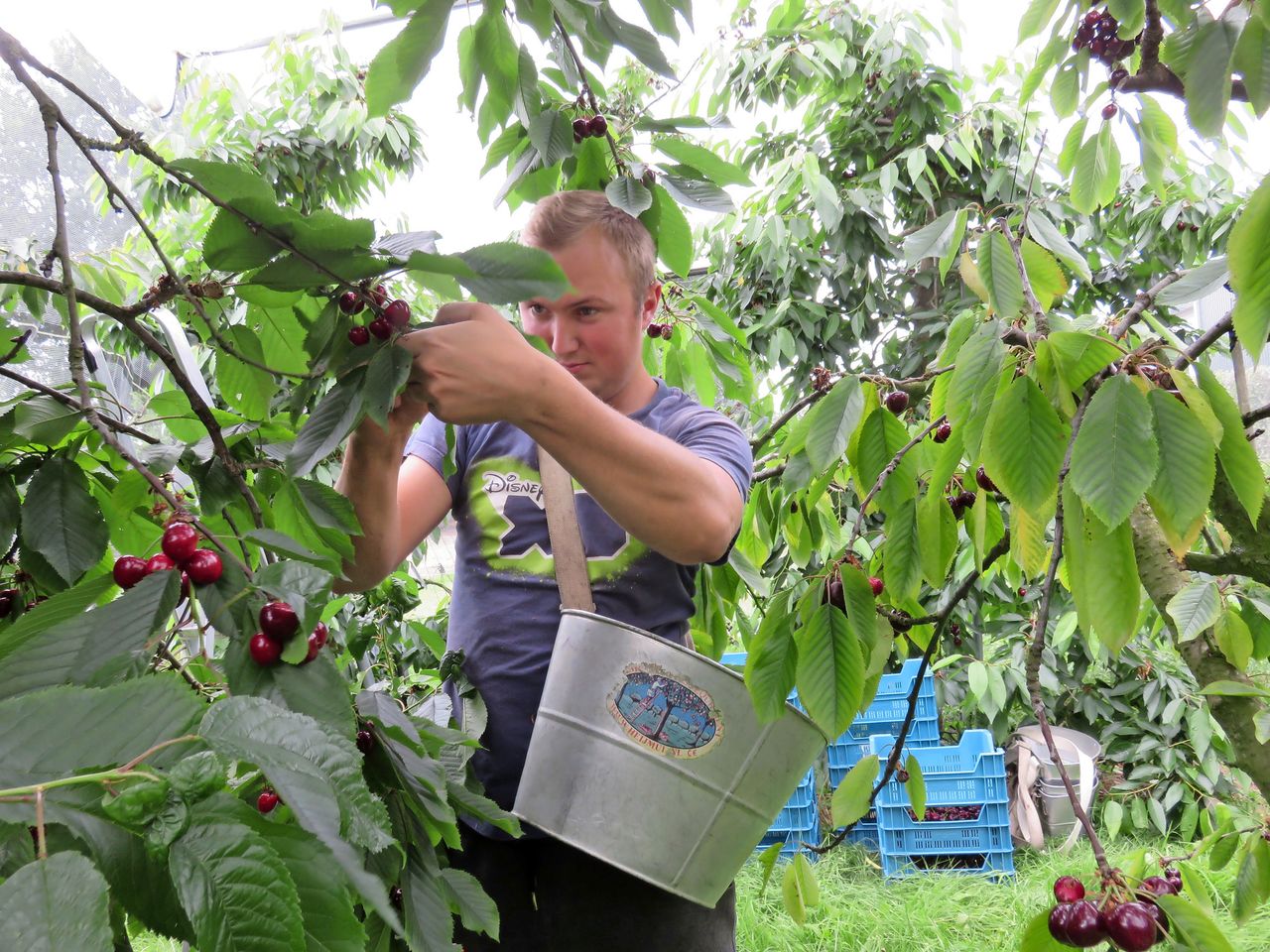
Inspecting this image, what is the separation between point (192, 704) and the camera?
33cm

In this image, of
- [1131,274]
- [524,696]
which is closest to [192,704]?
[524,696]

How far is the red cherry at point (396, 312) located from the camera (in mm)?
656

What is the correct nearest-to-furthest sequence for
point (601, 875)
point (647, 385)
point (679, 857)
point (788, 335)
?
1. point (679, 857)
2. point (601, 875)
3. point (647, 385)
4. point (788, 335)

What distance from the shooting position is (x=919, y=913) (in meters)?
2.51

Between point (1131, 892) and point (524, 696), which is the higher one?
point (1131, 892)

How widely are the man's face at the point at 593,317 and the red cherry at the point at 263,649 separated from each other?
28.7 inches

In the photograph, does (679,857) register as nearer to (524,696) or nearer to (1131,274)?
(524,696)

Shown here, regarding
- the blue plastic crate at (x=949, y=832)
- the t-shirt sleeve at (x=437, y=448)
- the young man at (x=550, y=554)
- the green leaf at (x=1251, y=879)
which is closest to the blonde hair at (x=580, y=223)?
the young man at (x=550, y=554)

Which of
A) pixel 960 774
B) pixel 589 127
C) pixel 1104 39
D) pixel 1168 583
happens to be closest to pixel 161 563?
pixel 589 127

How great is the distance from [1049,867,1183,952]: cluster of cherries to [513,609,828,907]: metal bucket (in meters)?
0.35

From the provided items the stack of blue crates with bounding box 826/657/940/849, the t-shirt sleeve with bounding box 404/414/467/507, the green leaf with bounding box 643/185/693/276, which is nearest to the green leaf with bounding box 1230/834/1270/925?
the green leaf with bounding box 643/185/693/276

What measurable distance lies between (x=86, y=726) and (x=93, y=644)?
100 millimetres

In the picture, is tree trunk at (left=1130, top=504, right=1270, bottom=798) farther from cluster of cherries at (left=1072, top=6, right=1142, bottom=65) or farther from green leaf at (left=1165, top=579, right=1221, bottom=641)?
cluster of cherries at (left=1072, top=6, right=1142, bottom=65)

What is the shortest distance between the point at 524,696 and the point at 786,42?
2766 millimetres
